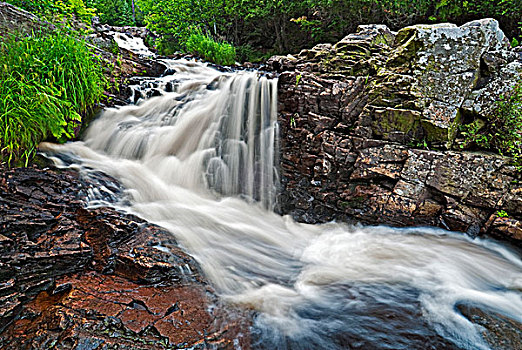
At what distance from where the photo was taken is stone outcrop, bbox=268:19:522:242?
359 centimetres

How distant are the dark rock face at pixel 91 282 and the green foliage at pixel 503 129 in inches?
148

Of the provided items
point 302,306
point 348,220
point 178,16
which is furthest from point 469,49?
point 178,16

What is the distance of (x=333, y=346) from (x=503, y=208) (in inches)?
113

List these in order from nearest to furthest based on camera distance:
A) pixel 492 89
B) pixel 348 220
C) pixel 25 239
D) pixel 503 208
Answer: pixel 25 239 → pixel 503 208 → pixel 492 89 → pixel 348 220

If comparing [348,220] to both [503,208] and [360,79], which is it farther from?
[360,79]

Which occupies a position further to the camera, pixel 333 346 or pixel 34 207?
pixel 34 207

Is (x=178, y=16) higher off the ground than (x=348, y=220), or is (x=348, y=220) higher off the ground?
(x=178, y=16)

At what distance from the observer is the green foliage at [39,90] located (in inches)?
135

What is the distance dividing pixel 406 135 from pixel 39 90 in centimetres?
520

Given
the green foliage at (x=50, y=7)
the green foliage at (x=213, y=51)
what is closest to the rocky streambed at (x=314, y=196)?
the green foliage at (x=50, y=7)

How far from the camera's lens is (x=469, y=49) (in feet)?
12.6

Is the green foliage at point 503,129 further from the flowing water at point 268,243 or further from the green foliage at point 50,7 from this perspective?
the green foliage at point 50,7

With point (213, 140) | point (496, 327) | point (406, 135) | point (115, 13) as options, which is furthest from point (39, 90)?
point (115, 13)

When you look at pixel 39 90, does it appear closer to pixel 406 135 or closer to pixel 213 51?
pixel 406 135
